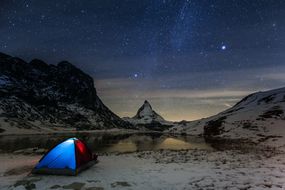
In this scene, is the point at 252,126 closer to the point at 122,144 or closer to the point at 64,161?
the point at 122,144

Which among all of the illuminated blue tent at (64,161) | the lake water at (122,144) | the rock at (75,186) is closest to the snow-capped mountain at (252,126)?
the lake water at (122,144)

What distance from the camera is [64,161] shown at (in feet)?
70.9

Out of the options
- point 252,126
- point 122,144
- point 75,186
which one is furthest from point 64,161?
point 252,126

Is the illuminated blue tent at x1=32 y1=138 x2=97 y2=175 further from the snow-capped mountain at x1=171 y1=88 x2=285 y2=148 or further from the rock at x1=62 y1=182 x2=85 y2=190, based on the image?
the snow-capped mountain at x1=171 y1=88 x2=285 y2=148

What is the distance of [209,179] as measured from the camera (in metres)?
19.7

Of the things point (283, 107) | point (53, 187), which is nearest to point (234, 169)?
point (53, 187)

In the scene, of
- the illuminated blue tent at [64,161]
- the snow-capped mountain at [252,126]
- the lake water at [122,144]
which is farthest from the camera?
the snow-capped mountain at [252,126]

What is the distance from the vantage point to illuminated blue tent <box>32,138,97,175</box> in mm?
21125

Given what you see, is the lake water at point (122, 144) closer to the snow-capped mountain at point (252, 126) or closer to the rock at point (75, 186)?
the snow-capped mountain at point (252, 126)

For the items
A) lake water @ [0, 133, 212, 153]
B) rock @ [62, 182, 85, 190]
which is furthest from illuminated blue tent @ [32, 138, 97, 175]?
lake water @ [0, 133, 212, 153]

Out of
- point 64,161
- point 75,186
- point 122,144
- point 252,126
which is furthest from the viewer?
point 252,126

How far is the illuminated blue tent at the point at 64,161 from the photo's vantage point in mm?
21125

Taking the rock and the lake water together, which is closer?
the rock

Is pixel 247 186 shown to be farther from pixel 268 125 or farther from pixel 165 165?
pixel 268 125
